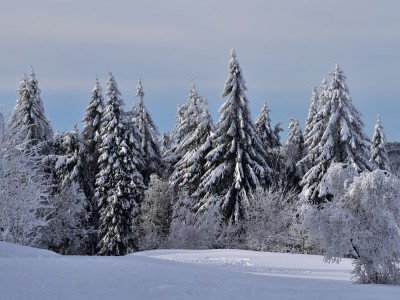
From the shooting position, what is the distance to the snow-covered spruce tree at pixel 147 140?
45000 millimetres

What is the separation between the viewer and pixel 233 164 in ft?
116

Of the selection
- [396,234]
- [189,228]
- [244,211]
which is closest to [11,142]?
[189,228]

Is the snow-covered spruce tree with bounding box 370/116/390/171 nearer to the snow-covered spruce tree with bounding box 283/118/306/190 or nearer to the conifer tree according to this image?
the snow-covered spruce tree with bounding box 283/118/306/190

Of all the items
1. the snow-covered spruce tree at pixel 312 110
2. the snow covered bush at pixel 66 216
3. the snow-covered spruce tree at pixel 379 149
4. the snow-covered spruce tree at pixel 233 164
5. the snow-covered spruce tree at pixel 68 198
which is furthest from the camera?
the snow-covered spruce tree at pixel 312 110

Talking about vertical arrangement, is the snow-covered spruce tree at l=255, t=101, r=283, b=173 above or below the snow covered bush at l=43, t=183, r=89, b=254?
above

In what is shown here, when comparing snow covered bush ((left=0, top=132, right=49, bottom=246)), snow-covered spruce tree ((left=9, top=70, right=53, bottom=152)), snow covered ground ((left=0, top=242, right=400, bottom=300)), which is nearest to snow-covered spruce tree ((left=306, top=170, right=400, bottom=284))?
snow covered ground ((left=0, top=242, right=400, bottom=300))

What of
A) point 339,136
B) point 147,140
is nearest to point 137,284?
point 339,136

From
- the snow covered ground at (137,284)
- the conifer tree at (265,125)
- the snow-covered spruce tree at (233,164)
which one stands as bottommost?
the snow covered ground at (137,284)

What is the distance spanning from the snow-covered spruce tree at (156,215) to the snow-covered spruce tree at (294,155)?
11.8 metres

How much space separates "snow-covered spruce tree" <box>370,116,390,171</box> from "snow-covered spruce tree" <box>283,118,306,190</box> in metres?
6.06

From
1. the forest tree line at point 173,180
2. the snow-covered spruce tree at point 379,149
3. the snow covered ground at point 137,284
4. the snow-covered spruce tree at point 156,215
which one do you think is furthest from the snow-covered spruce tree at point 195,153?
the snow covered ground at point 137,284

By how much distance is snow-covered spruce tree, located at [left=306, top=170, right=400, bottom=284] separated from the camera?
15.8m

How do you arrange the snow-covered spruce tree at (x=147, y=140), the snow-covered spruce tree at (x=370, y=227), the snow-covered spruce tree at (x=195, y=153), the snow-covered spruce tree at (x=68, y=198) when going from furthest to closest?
the snow-covered spruce tree at (x=147, y=140), the snow-covered spruce tree at (x=195, y=153), the snow-covered spruce tree at (x=68, y=198), the snow-covered spruce tree at (x=370, y=227)

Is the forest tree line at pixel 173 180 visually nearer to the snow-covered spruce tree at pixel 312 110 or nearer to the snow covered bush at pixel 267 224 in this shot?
the snow covered bush at pixel 267 224
